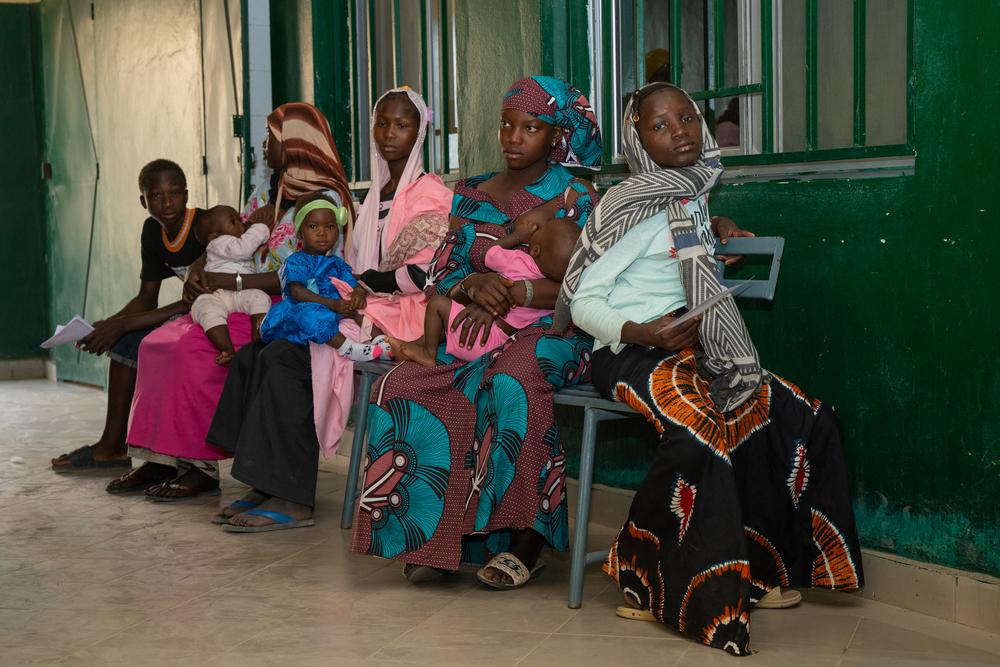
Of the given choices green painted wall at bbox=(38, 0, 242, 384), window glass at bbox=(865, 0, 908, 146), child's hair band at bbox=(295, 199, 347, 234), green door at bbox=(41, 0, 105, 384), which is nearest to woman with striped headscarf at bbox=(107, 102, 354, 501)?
child's hair band at bbox=(295, 199, 347, 234)

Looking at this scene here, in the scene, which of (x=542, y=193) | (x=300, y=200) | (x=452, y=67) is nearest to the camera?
(x=542, y=193)

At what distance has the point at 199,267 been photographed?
4957 millimetres

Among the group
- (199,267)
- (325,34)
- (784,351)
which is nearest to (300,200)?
(199,267)

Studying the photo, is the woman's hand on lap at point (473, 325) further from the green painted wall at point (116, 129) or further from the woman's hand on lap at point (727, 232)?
the green painted wall at point (116, 129)

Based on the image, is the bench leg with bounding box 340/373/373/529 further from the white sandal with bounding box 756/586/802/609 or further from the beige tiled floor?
the white sandal with bounding box 756/586/802/609

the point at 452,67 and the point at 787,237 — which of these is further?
the point at 452,67

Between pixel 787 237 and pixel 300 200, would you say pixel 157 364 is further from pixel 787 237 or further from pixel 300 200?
pixel 787 237

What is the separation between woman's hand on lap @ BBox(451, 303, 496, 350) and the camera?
3668mm

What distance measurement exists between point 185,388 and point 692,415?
8.21ft

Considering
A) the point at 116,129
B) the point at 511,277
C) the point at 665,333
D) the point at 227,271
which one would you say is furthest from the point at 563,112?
the point at 116,129

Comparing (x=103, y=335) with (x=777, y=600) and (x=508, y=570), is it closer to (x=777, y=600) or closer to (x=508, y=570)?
(x=508, y=570)

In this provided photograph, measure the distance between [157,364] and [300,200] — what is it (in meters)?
0.91

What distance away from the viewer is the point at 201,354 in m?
4.82

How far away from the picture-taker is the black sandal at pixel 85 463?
18.1 ft
